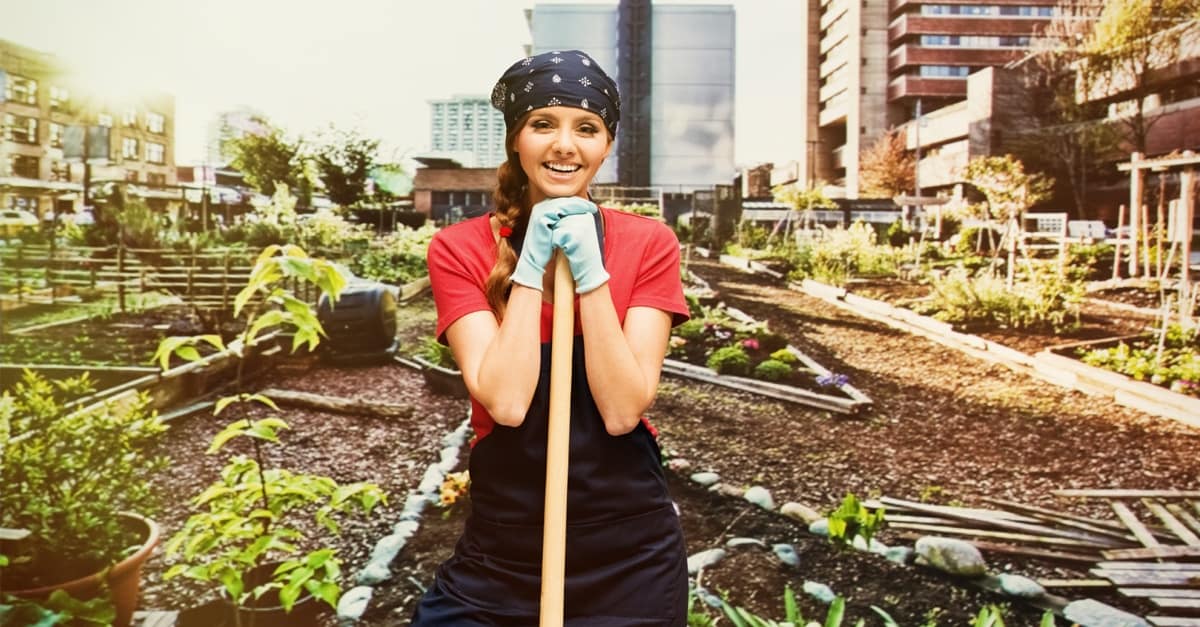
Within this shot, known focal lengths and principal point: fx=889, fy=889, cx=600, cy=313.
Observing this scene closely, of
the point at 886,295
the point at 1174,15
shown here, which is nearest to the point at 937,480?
the point at 886,295

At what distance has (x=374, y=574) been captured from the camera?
295cm

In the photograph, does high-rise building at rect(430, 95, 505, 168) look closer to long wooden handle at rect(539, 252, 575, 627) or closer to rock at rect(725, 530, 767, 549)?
rock at rect(725, 530, 767, 549)

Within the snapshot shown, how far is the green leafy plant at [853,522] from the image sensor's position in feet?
9.38

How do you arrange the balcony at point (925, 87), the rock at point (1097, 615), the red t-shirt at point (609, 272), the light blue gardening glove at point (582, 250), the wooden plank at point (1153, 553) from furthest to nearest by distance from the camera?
the balcony at point (925, 87), the wooden plank at point (1153, 553), the rock at point (1097, 615), the red t-shirt at point (609, 272), the light blue gardening glove at point (582, 250)

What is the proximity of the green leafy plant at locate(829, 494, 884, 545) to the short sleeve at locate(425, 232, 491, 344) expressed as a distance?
1798 millimetres

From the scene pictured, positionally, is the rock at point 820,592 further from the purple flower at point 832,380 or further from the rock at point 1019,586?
the purple flower at point 832,380

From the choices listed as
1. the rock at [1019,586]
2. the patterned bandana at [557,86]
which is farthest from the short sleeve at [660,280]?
the rock at [1019,586]

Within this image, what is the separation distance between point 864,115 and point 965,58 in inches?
15.6

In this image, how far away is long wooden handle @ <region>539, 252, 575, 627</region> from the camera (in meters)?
1.44

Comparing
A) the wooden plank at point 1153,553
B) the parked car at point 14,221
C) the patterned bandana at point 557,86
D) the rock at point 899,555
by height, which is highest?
the patterned bandana at point 557,86

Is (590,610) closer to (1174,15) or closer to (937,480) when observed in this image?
(937,480)

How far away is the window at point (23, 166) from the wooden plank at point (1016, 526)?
124 inches

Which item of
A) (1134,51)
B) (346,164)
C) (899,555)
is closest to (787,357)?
(899,555)

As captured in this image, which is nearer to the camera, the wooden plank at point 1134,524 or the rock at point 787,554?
the wooden plank at point 1134,524
